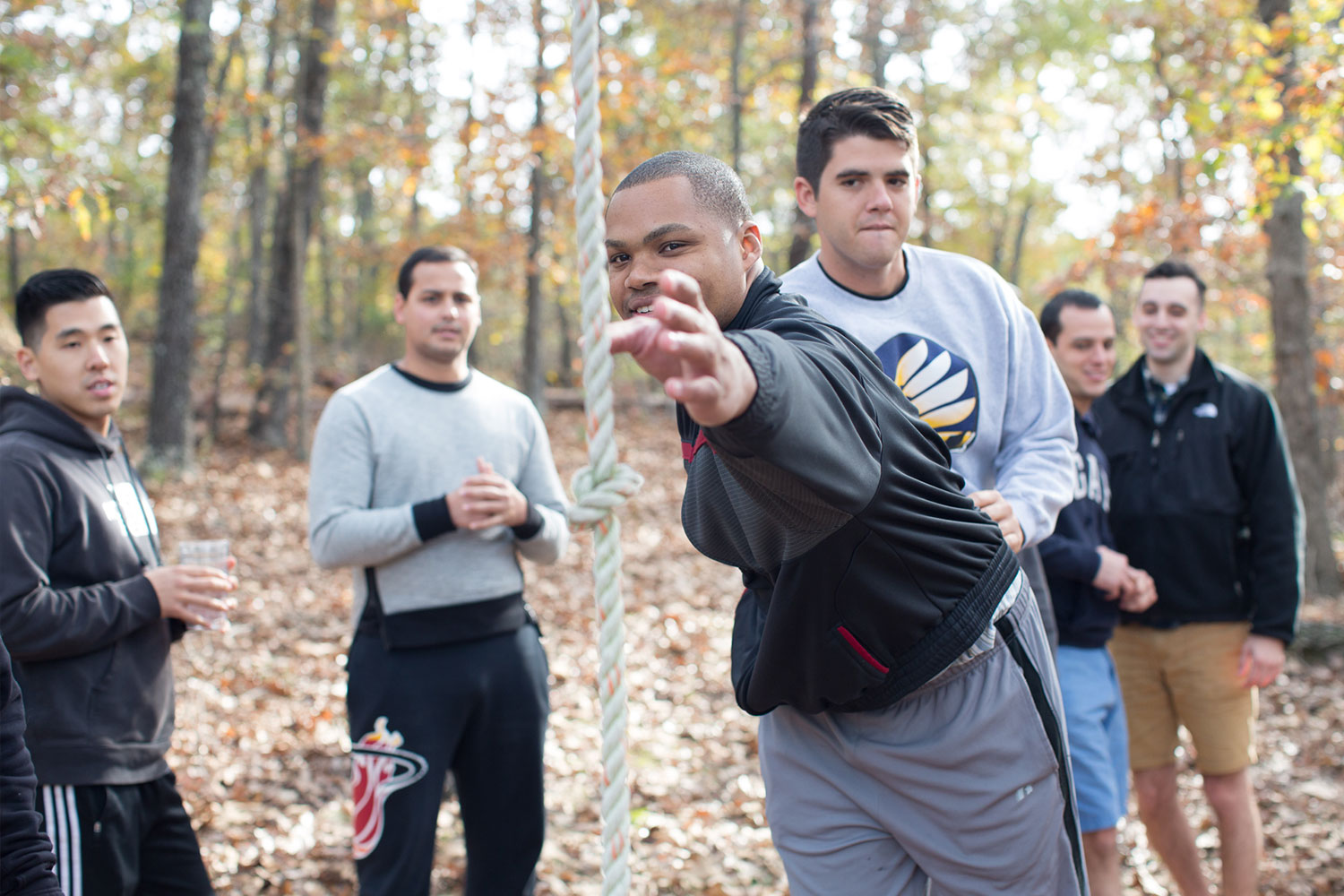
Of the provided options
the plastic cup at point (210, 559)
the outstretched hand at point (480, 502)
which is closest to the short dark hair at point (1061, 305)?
the outstretched hand at point (480, 502)

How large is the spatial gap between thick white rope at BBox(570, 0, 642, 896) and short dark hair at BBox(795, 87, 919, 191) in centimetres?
139

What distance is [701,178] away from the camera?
1.89 m

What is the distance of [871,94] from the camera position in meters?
2.81

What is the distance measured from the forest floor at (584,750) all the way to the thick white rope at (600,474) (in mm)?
2976

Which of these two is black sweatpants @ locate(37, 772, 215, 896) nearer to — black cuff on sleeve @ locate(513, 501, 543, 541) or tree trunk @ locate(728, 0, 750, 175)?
black cuff on sleeve @ locate(513, 501, 543, 541)

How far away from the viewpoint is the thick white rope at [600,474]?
1.47 m

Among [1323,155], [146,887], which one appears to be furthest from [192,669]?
[1323,155]

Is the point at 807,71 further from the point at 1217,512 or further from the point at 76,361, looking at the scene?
the point at 76,361

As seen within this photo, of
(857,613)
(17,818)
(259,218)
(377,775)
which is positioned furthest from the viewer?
(259,218)

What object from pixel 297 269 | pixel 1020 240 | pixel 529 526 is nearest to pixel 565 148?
pixel 297 269

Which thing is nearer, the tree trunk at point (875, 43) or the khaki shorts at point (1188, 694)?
the khaki shorts at point (1188, 694)

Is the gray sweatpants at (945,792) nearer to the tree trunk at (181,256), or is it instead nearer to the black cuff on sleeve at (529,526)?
the black cuff on sleeve at (529,526)

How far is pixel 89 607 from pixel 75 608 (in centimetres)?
4

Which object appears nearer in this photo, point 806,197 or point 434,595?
point 806,197
